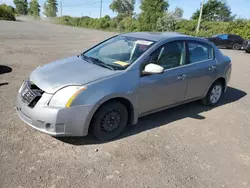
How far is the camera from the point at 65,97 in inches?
119

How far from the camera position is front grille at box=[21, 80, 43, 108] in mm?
3143

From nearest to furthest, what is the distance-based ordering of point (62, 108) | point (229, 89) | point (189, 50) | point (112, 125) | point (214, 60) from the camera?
point (62, 108) → point (112, 125) → point (189, 50) → point (214, 60) → point (229, 89)

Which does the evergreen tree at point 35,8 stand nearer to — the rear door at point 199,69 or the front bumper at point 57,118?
the rear door at point 199,69

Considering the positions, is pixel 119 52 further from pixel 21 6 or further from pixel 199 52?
pixel 21 6

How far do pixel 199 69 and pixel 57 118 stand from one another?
286 centimetres

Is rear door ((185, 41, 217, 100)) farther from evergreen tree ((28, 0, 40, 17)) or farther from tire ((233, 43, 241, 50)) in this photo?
evergreen tree ((28, 0, 40, 17))

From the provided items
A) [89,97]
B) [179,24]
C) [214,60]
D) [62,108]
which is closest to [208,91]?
[214,60]

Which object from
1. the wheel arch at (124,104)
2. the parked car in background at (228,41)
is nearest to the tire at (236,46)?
the parked car in background at (228,41)

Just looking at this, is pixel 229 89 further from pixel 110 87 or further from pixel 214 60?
pixel 110 87

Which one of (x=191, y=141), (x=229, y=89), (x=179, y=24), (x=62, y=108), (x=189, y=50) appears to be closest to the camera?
(x=62, y=108)

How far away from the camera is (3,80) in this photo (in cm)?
582

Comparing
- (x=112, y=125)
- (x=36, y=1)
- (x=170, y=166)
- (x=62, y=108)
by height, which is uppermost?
(x=36, y=1)

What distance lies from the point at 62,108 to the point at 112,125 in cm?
85

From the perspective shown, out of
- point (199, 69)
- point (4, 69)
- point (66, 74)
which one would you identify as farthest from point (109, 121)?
point (4, 69)
